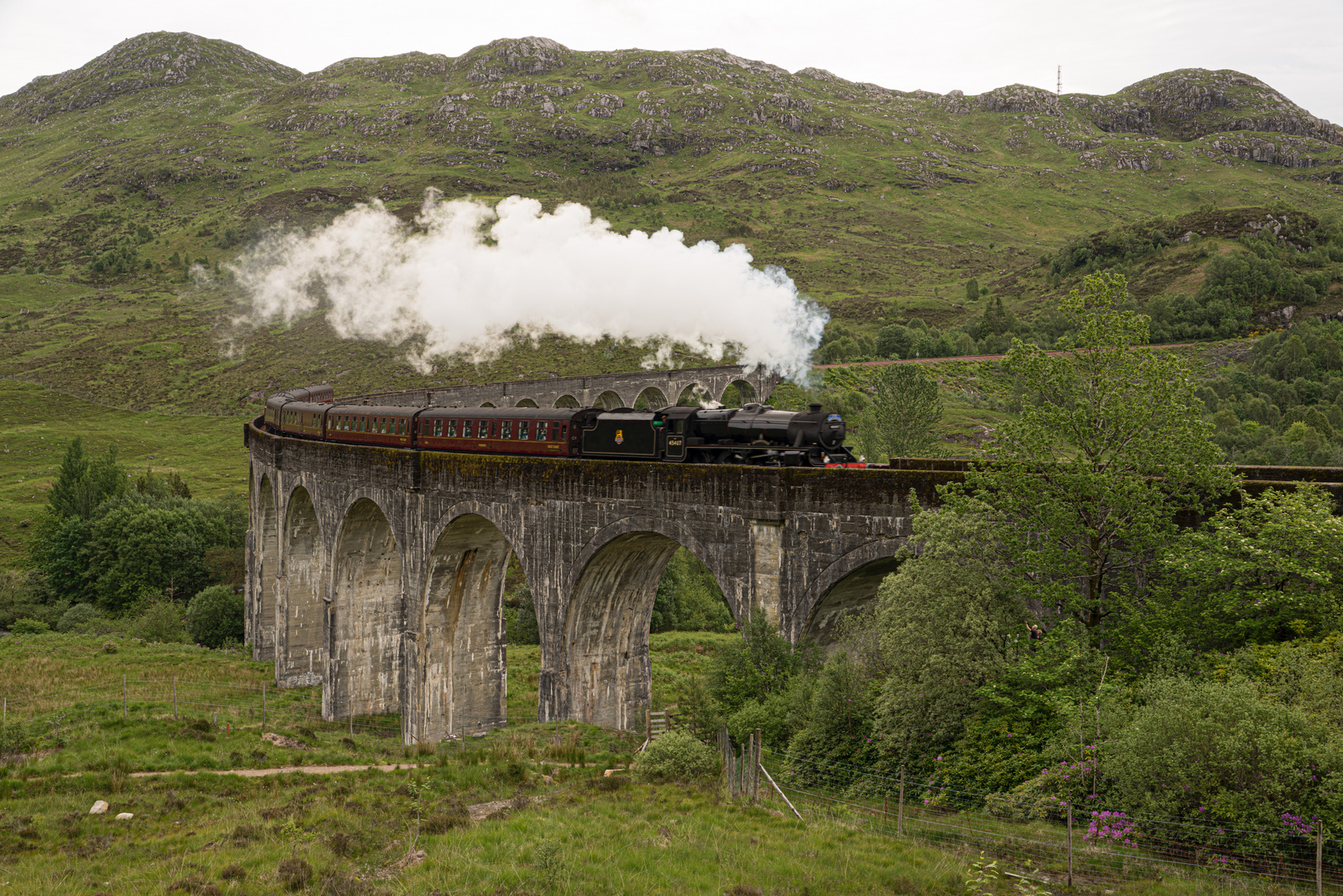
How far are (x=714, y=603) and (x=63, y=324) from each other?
462 ft

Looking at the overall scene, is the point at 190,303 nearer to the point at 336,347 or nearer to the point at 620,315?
the point at 336,347

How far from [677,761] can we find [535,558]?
8.26m

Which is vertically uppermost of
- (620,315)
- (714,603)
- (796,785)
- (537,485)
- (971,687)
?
(620,315)

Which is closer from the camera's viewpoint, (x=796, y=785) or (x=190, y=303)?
(x=796, y=785)

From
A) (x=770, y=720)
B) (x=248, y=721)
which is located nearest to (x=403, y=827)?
(x=770, y=720)

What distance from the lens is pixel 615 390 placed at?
268 feet

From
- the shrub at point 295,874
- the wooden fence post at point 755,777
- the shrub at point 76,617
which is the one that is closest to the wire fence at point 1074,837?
the wooden fence post at point 755,777

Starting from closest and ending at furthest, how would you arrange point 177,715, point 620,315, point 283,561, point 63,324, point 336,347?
point 177,715 → point 283,561 → point 620,315 → point 336,347 → point 63,324

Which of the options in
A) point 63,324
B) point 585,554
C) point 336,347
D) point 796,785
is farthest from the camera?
point 63,324

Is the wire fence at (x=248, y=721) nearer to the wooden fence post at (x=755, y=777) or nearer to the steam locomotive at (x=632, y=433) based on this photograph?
the wooden fence post at (x=755, y=777)

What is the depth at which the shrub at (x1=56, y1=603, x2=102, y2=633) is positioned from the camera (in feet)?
172

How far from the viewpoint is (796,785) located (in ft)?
53.6

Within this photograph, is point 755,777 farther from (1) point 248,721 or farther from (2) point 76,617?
(2) point 76,617

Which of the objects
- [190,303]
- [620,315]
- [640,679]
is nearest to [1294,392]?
[620,315]
